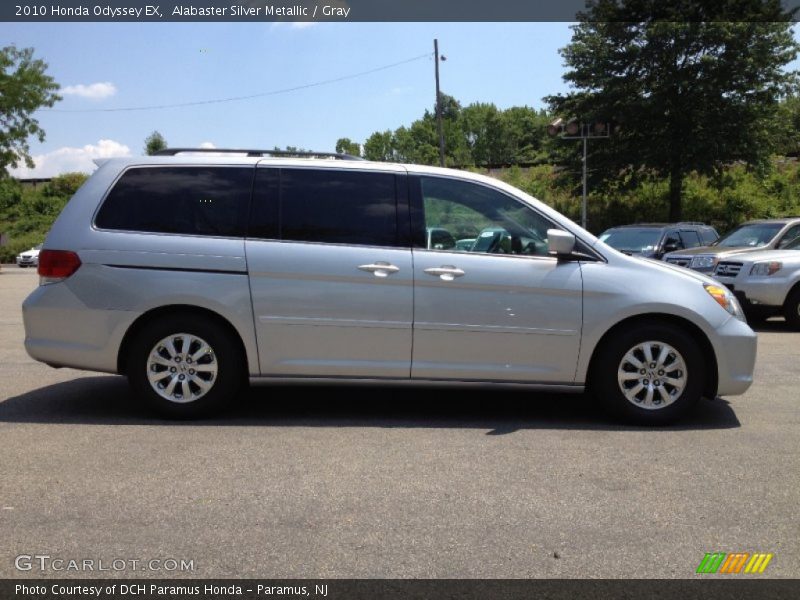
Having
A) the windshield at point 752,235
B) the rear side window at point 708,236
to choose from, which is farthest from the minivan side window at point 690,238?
the windshield at point 752,235

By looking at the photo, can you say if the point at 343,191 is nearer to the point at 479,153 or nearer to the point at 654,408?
the point at 654,408

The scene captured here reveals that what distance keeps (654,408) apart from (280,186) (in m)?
3.25

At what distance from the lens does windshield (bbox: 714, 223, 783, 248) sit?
1260 cm

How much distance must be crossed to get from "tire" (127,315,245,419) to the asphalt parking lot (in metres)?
0.21

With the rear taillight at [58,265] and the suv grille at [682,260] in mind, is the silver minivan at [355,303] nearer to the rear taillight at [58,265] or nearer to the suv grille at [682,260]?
the rear taillight at [58,265]

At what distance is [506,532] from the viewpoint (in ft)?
11.9

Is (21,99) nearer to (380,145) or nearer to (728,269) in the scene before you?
(728,269)

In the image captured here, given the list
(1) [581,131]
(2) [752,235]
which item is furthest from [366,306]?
(1) [581,131]

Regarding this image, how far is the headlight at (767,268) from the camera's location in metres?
11.4

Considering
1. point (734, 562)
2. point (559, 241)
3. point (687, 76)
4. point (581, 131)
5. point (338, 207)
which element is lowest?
point (734, 562)

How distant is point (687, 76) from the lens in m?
29.0

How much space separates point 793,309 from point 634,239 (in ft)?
15.8

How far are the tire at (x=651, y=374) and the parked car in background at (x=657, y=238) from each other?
392 inches
